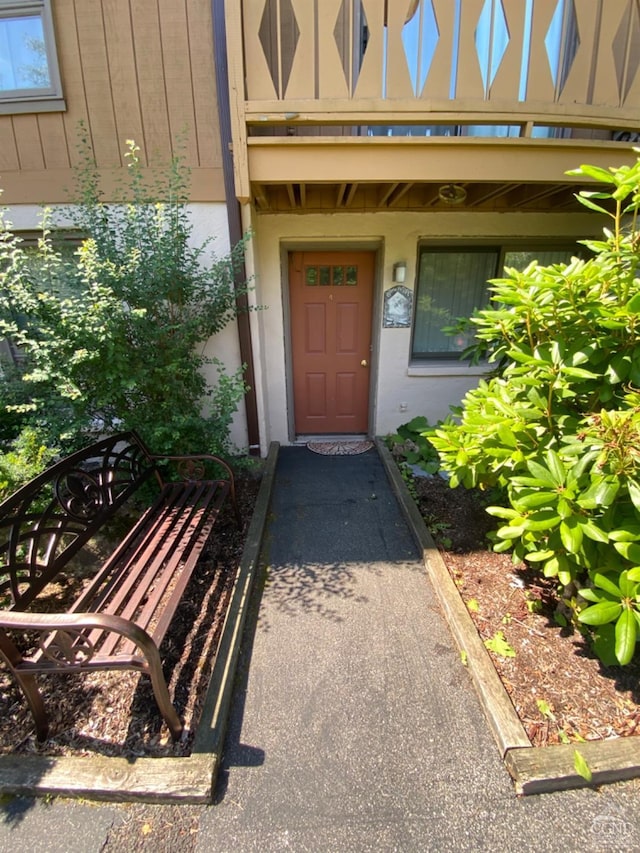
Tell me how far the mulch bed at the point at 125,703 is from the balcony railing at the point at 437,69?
3519 millimetres

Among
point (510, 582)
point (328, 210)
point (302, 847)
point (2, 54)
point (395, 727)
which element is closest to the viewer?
point (302, 847)

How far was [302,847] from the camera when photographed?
4.36 ft

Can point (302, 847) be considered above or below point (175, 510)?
below

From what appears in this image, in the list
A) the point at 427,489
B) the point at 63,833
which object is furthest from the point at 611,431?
the point at 63,833

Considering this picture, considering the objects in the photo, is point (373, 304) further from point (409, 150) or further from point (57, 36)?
point (57, 36)

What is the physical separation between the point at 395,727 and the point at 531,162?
12.7 feet

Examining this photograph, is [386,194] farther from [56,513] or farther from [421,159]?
[56,513]

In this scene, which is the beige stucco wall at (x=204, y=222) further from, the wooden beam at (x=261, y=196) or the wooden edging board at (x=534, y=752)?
the wooden edging board at (x=534, y=752)

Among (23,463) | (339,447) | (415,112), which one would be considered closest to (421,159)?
(415,112)

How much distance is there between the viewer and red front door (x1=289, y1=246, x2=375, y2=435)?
440 centimetres

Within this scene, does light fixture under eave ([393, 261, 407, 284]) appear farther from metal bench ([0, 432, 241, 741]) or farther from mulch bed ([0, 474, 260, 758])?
mulch bed ([0, 474, 260, 758])

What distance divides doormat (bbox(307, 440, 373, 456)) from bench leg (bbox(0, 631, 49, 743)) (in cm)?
325

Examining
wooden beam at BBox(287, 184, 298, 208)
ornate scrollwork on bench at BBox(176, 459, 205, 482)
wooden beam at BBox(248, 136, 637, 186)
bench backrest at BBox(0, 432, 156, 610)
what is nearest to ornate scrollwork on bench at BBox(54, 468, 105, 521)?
bench backrest at BBox(0, 432, 156, 610)

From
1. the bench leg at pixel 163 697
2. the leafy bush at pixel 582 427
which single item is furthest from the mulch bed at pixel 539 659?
the bench leg at pixel 163 697
